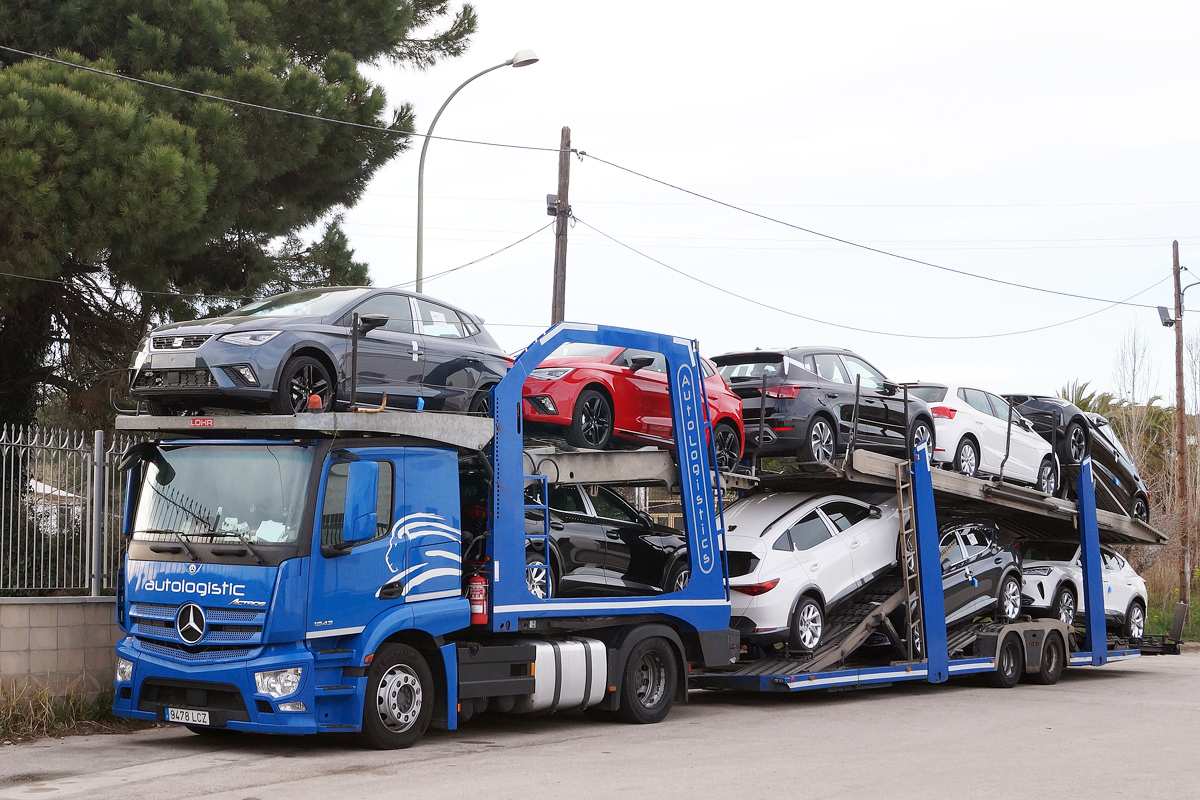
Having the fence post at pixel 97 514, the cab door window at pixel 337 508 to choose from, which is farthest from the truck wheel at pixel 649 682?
the fence post at pixel 97 514

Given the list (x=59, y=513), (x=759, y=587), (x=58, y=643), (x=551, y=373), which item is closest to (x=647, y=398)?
(x=551, y=373)

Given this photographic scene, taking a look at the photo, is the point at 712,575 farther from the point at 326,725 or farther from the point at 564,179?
the point at 564,179

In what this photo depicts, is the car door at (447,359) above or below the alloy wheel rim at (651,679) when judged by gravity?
above

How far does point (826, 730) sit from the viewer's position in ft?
36.5

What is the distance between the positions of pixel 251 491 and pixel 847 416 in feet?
25.7

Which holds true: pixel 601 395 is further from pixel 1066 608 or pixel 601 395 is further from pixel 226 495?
pixel 1066 608

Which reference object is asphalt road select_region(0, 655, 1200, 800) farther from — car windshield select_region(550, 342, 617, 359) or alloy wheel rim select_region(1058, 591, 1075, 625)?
alloy wheel rim select_region(1058, 591, 1075, 625)

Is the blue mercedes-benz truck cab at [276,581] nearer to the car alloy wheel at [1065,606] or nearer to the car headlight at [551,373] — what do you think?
the car headlight at [551,373]

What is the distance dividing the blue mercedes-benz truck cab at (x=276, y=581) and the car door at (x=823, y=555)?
4547 millimetres

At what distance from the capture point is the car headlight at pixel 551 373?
1159 centimetres

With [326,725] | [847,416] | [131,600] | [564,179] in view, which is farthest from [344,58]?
[326,725]

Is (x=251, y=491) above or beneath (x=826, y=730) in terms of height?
above

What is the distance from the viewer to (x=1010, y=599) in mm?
15812

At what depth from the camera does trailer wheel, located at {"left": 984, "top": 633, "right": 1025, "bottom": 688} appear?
15.1 m
